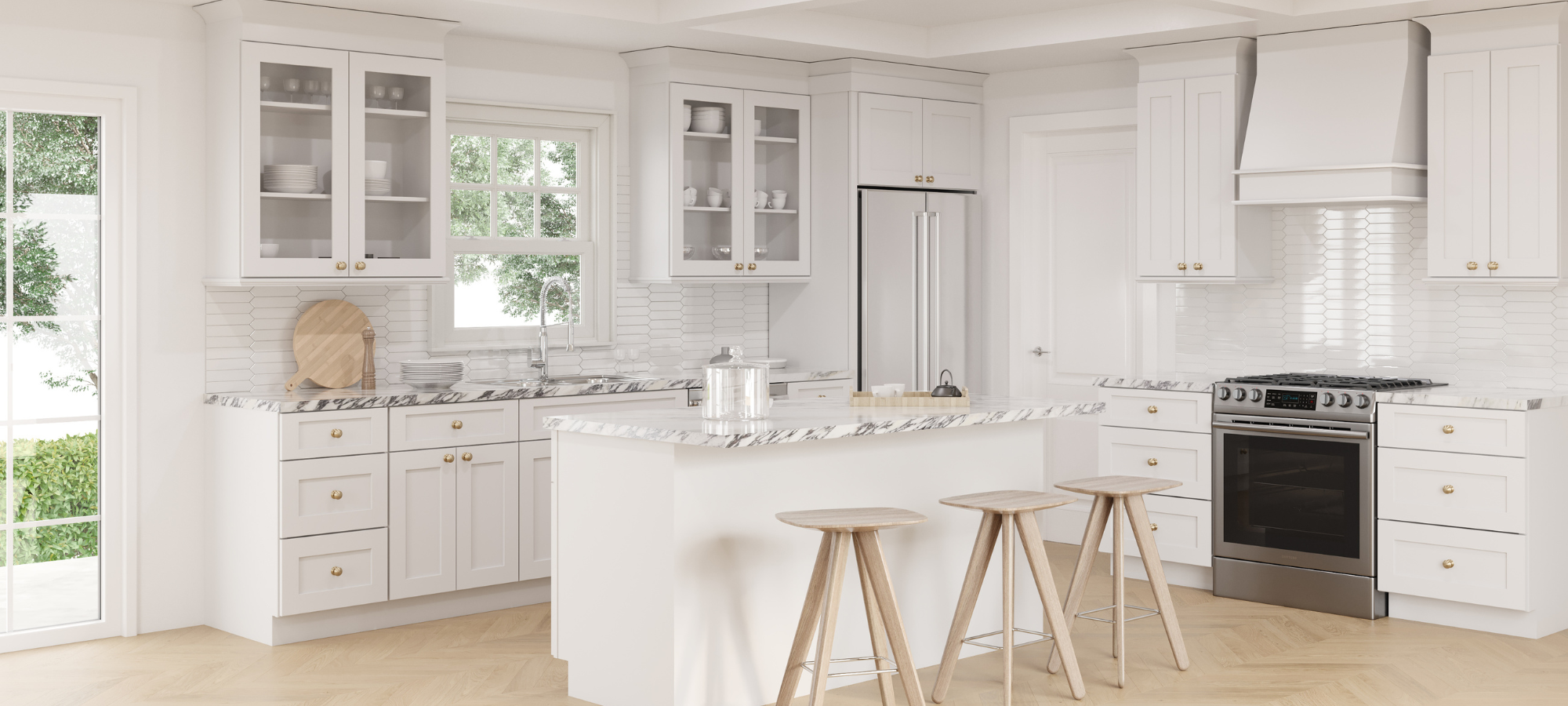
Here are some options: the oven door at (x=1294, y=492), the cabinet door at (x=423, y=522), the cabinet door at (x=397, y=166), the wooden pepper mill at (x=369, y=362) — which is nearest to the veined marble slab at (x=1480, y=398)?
the oven door at (x=1294, y=492)

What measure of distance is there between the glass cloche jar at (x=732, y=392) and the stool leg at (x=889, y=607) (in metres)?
0.54

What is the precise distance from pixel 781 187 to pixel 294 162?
7.62ft

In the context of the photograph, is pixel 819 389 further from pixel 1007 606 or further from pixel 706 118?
pixel 1007 606

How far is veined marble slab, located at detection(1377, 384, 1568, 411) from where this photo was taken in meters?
5.20

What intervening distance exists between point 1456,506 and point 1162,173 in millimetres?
1889

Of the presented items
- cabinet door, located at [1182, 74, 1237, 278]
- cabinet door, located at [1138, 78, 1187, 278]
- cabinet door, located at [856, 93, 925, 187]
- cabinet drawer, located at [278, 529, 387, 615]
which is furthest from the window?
cabinet door, located at [1182, 74, 1237, 278]

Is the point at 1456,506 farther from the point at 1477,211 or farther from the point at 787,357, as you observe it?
the point at 787,357

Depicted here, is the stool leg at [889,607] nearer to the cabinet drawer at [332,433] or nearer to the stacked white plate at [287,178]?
the cabinet drawer at [332,433]

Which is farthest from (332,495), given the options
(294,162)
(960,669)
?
(960,669)

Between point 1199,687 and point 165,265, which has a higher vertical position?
point 165,265

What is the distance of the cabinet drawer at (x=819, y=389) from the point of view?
6566 mm

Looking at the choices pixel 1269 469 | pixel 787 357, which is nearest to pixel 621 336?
pixel 787 357

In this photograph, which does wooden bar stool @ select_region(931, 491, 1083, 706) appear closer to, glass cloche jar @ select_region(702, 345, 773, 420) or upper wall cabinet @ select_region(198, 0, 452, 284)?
glass cloche jar @ select_region(702, 345, 773, 420)

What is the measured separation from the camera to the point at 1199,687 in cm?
460
